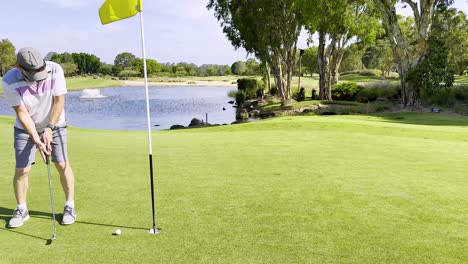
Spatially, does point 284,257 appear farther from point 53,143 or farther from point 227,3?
point 227,3

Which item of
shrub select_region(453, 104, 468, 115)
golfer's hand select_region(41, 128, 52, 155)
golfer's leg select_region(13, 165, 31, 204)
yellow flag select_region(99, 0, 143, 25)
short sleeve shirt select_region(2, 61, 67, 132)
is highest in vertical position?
yellow flag select_region(99, 0, 143, 25)

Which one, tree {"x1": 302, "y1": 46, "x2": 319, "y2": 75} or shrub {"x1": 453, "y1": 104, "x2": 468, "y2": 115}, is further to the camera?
tree {"x1": 302, "y1": 46, "x2": 319, "y2": 75}

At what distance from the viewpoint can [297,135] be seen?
13.1 meters

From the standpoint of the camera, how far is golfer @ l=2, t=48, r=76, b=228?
192 inches

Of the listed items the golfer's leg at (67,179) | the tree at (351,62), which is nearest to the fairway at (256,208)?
the golfer's leg at (67,179)

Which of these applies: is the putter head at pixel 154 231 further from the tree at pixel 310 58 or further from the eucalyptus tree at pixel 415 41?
the tree at pixel 310 58

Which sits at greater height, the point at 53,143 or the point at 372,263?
the point at 53,143

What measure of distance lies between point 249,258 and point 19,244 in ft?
8.26

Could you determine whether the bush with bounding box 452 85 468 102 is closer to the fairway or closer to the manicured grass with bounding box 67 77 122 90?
the fairway

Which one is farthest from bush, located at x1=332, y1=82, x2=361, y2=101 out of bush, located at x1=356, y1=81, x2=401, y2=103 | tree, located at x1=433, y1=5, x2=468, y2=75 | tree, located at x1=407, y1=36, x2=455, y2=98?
tree, located at x1=433, y1=5, x2=468, y2=75

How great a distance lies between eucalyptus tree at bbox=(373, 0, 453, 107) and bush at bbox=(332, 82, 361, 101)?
33.3ft

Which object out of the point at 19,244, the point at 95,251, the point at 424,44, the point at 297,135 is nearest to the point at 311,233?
the point at 95,251

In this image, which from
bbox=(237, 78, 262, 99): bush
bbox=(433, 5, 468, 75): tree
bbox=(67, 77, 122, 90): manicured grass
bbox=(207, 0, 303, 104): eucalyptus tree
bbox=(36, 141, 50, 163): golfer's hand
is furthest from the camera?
bbox=(67, 77, 122, 90): manicured grass

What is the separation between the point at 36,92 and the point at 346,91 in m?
38.6
